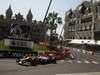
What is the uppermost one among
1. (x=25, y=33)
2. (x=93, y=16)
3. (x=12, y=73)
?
(x=93, y=16)

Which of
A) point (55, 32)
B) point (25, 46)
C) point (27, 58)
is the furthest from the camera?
point (55, 32)

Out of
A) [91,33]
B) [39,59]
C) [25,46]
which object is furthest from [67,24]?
[39,59]

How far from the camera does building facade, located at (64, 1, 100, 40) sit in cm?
12062

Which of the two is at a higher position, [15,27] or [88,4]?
[88,4]

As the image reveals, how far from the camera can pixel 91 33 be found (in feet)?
405

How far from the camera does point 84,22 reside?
447 feet

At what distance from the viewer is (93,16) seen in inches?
4914

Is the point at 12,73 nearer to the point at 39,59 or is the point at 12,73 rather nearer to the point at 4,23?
the point at 39,59

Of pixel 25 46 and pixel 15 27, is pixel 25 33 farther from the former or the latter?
pixel 25 46

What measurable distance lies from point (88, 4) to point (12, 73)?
125576 millimetres

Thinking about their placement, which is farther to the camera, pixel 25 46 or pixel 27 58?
pixel 25 46

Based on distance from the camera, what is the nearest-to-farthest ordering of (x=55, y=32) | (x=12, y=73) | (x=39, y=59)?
(x=12, y=73)
(x=39, y=59)
(x=55, y=32)

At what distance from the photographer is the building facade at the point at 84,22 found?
12062 centimetres

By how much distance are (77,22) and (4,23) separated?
127 ft
